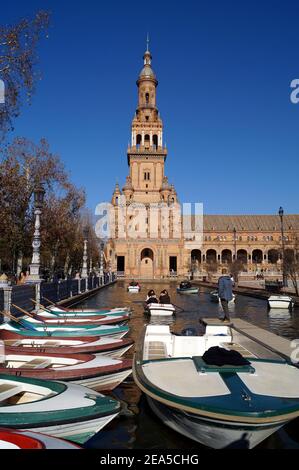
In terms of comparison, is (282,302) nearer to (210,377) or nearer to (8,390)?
(210,377)

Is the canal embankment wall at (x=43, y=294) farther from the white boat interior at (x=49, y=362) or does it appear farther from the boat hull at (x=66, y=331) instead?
the white boat interior at (x=49, y=362)

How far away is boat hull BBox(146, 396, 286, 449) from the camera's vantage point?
5.18m

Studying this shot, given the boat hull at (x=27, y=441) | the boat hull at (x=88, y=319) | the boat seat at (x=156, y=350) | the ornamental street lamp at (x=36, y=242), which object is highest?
the ornamental street lamp at (x=36, y=242)

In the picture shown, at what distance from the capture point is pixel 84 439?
5.50 metres

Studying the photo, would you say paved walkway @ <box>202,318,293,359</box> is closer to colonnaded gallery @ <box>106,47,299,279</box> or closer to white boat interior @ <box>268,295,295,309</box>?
white boat interior @ <box>268,295,295,309</box>

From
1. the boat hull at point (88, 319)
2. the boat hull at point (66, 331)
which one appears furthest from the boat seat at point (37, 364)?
the boat hull at point (88, 319)

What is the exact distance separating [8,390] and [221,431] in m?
3.40

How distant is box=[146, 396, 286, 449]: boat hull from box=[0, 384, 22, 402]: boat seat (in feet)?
8.26

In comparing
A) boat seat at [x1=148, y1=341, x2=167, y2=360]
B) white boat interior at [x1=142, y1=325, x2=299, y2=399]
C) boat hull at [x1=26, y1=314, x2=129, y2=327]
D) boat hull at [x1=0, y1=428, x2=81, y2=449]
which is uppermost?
white boat interior at [x1=142, y1=325, x2=299, y2=399]

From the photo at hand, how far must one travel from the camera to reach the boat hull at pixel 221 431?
17.0 feet

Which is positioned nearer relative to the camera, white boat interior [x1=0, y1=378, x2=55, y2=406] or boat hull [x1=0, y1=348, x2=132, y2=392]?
white boat interior [x1=0, y1=378, x2=55, y2=406]

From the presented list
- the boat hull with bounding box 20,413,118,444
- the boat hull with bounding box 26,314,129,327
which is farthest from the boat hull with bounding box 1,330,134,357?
the boat hull with bounding box 20,413,118,444

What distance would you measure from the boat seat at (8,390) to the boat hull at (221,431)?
2517mm

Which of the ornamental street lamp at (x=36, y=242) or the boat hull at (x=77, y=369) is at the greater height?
the ornamental street lamp at (x=36, y=242)
